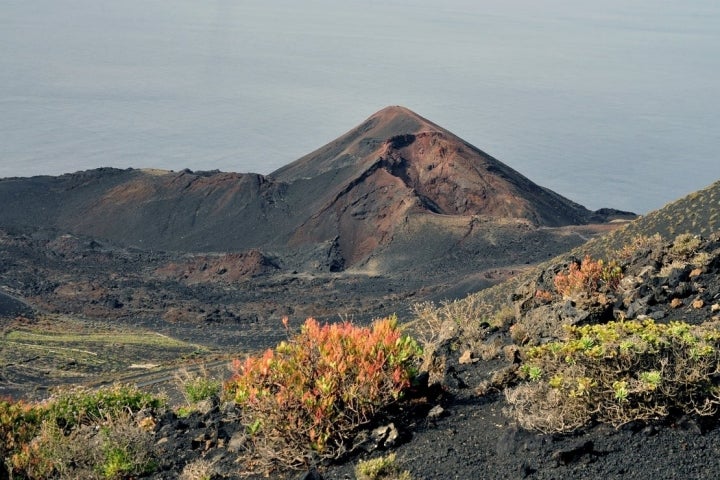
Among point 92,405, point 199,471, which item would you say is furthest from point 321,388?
point 92,405

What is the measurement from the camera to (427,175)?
54812 millimetres

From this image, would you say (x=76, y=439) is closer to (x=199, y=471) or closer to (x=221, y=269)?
(x=199, y=471)

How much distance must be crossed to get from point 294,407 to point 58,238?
154 ft

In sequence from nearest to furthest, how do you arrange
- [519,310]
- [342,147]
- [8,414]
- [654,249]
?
[8,414], [519,310], [654,249], [342,147]

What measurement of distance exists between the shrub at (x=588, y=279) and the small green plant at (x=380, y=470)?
21.0 ft

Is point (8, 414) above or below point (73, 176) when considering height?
below

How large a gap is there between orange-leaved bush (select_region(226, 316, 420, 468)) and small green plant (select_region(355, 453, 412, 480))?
25.7 inches

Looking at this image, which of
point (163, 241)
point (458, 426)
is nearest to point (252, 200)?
point (163, 241)

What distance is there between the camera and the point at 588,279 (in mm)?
15031

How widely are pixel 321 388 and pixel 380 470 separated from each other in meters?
1.05

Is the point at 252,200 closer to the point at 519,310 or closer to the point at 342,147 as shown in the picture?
the point at 342,147

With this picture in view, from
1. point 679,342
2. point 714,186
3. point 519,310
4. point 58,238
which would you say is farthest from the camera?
point 58,238

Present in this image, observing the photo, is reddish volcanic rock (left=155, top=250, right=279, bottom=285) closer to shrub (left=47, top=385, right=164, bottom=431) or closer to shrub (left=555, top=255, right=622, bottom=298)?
shrub (left=555, top=255, right=622, bottom=298)

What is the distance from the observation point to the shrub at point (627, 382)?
8914 millimetres
